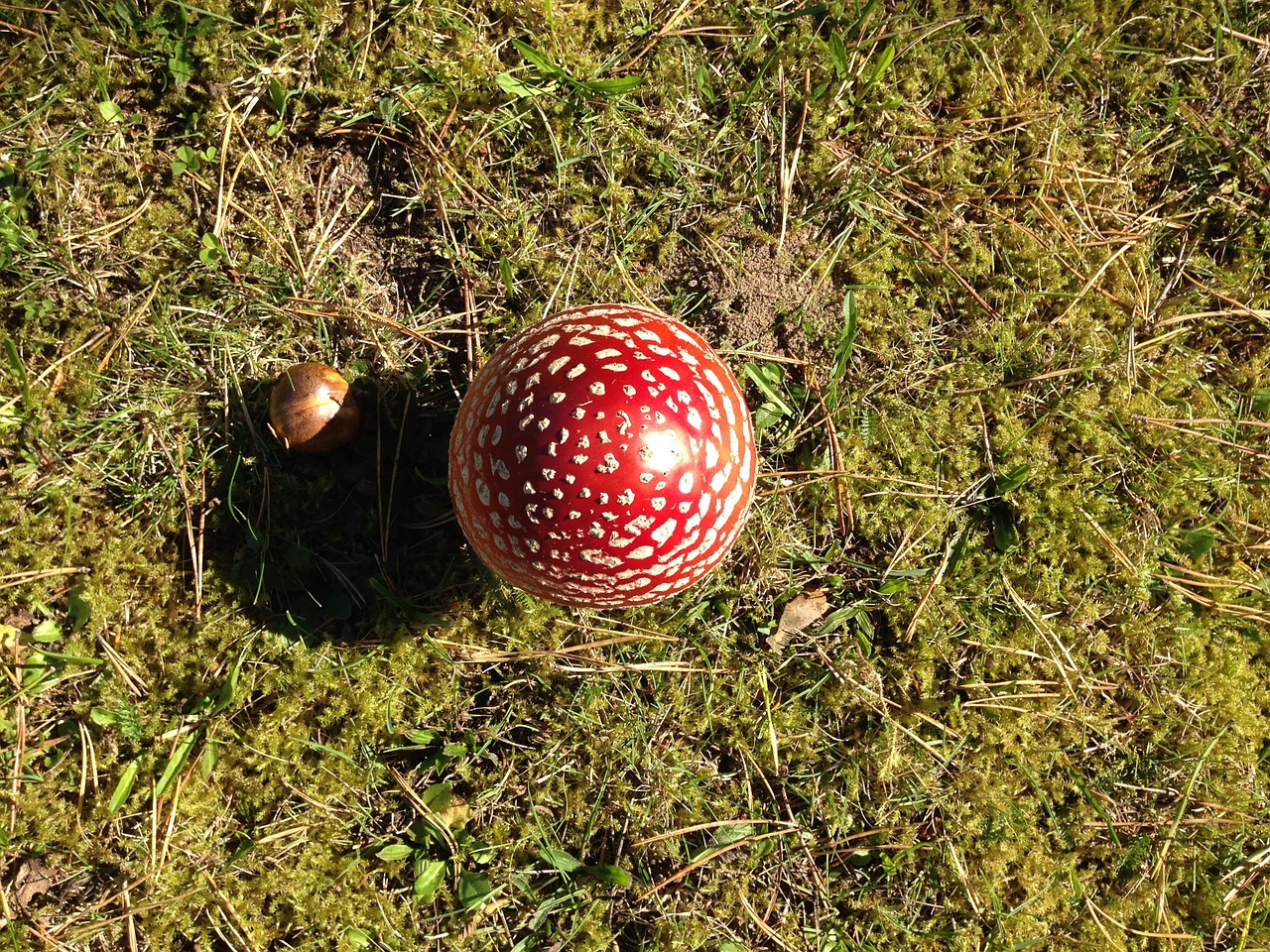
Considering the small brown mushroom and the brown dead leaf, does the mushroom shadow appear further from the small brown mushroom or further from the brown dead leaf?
the brown dead leaf

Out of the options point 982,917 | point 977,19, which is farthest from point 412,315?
point 982,917

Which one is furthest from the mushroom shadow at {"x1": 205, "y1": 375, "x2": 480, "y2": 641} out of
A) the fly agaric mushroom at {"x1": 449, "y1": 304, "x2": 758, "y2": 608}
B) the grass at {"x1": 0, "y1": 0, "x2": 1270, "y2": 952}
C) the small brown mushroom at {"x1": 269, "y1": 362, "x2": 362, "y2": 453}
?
the fly agaric mushroom at {"x1": 449, "y1": 304, "x2": 758, "y2": 608}

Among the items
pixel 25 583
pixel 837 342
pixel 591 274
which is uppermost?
pixel 591 274

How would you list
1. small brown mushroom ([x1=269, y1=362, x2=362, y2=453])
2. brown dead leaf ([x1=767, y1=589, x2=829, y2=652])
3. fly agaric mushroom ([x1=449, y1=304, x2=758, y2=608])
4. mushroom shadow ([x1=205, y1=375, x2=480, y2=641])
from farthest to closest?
brown dead leaf ([x1=767, y1=589, x2=829, y2=652]) → mushroom shadow ([x1=205, y1=375, x2=480, y2=641]) → small brown mushroom ([x1=269, y1=362, x2=362, y2=453]) → fly agaric mushroom ([x1=449, y1=304, x2=758, y2=608])

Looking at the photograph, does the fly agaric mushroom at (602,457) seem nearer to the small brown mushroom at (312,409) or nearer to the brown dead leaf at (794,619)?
the small brown mushroom at (312,409)

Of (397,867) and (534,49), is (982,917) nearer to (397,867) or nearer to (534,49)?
(397,867)

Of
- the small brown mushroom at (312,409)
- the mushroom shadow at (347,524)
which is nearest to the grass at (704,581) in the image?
the mushroom shadow at (347,524)
